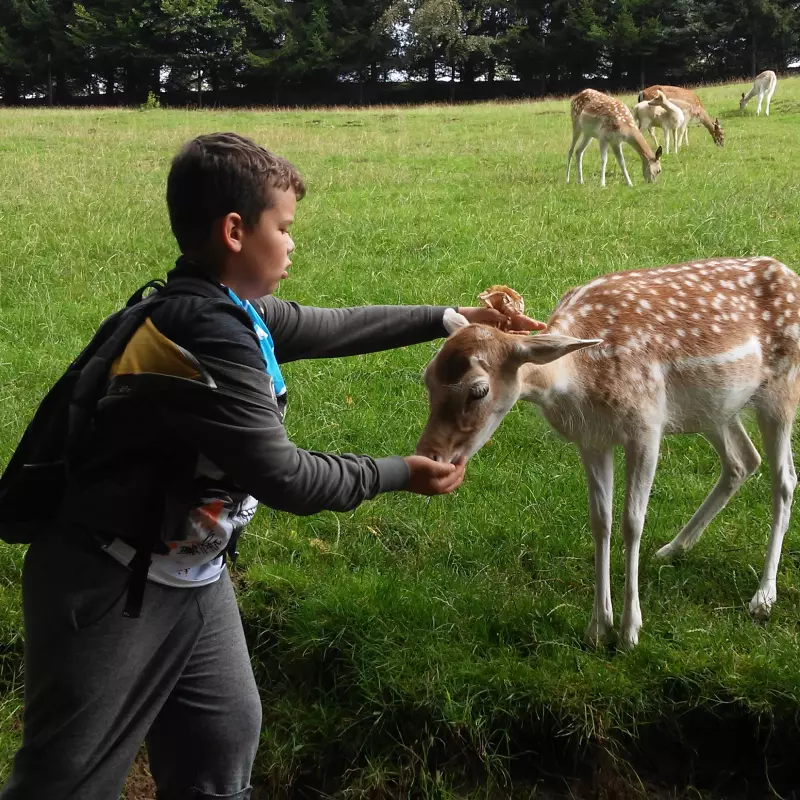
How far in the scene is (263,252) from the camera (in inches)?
88.9

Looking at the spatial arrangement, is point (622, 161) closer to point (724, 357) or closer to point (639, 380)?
point (724, 357)

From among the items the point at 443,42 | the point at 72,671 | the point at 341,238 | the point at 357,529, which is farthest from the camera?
the point at 443,42

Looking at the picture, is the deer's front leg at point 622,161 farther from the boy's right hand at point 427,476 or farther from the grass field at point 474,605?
the boy's right hand at point 427,476

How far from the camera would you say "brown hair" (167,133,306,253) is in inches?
85.9

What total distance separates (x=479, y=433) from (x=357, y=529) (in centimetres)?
128

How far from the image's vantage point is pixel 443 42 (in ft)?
137

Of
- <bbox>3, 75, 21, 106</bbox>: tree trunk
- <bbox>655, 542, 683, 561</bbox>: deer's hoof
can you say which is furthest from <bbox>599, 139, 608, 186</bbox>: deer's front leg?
<bbox>3, 75, 21, 106</bbox>: tree trunk

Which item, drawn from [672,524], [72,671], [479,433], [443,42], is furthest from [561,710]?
[443,42]

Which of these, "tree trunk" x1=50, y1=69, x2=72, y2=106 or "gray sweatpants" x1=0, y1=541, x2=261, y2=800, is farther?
"tree trunk" x1=50, y1=69, x2=72, y2=106

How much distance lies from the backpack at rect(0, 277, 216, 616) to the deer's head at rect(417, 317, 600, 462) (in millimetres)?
1167

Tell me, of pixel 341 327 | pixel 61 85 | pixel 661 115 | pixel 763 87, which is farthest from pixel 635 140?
pixel 61 85

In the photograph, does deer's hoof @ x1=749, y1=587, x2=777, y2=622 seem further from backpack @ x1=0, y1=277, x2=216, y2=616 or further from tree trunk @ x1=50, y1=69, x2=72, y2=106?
tree trunk @ x1=50, y1=69, x2=72, y2=106

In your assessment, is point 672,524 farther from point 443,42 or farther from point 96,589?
point 443,42

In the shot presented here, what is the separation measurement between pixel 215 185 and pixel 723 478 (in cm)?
292
